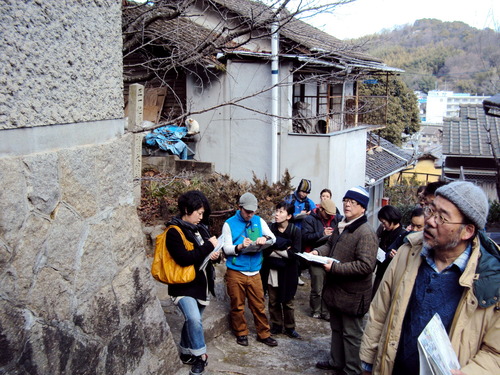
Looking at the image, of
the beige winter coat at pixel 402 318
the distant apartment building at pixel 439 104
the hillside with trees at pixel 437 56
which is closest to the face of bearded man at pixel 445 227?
the beige winter coat at pixel 402 318

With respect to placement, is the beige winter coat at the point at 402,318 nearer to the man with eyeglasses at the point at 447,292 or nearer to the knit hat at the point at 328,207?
the man with eyeglasses at the point at 447,292

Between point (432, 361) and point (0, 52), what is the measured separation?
8.09 feet

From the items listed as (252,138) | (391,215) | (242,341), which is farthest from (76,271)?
(252,138)

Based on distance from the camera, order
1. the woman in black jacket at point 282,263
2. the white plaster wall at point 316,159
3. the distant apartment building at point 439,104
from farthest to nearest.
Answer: the distant apartment building at point 439,104, the white plaster wall at point 316,159, the woman in black jacket at point 282,263

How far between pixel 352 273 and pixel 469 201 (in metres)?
1.82

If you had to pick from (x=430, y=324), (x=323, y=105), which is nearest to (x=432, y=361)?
(x=430, y=324)

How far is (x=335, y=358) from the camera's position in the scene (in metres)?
4.67

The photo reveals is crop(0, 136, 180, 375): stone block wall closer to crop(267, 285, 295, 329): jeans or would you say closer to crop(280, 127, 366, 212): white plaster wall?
crop(267, 285, 295, 329): jeans

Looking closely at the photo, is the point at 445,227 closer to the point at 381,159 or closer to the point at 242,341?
the point at 242,341

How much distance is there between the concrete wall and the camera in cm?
227

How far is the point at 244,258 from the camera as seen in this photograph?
502 centimetres

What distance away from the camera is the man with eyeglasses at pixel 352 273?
4.20m

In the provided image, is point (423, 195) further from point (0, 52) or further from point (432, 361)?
point (0, 52)

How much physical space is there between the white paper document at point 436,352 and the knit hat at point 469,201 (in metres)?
0.58
